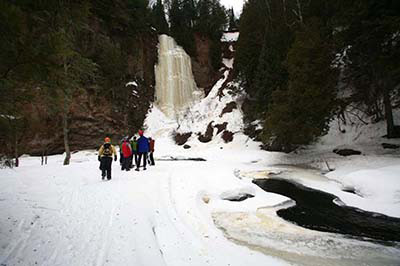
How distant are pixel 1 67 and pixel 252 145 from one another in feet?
64.0

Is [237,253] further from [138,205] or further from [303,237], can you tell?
[138,205]

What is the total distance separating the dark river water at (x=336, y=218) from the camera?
17.6 feet

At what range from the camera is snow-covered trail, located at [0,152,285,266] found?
3.43 m

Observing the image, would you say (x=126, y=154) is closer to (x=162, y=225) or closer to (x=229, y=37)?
(x=162, y=225)

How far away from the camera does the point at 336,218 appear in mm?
6227

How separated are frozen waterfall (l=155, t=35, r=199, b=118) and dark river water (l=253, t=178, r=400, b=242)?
88.7ft

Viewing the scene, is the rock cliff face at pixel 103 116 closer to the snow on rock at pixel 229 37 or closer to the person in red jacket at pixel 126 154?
the person in red jacket at pixel 126 154

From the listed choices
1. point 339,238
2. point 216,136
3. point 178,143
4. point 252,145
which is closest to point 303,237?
point 339,238

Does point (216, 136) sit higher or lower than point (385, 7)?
lower

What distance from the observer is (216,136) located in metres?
25.5

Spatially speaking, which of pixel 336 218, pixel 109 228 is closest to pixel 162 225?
pixel 109 228

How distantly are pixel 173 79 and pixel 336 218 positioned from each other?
3196cm

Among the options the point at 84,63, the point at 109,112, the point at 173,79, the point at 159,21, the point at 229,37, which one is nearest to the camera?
the point at 84,63

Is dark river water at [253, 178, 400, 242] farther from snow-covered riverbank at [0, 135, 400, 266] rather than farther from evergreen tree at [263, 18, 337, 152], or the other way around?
evergreen tree at [263, 18, 337, 152]
